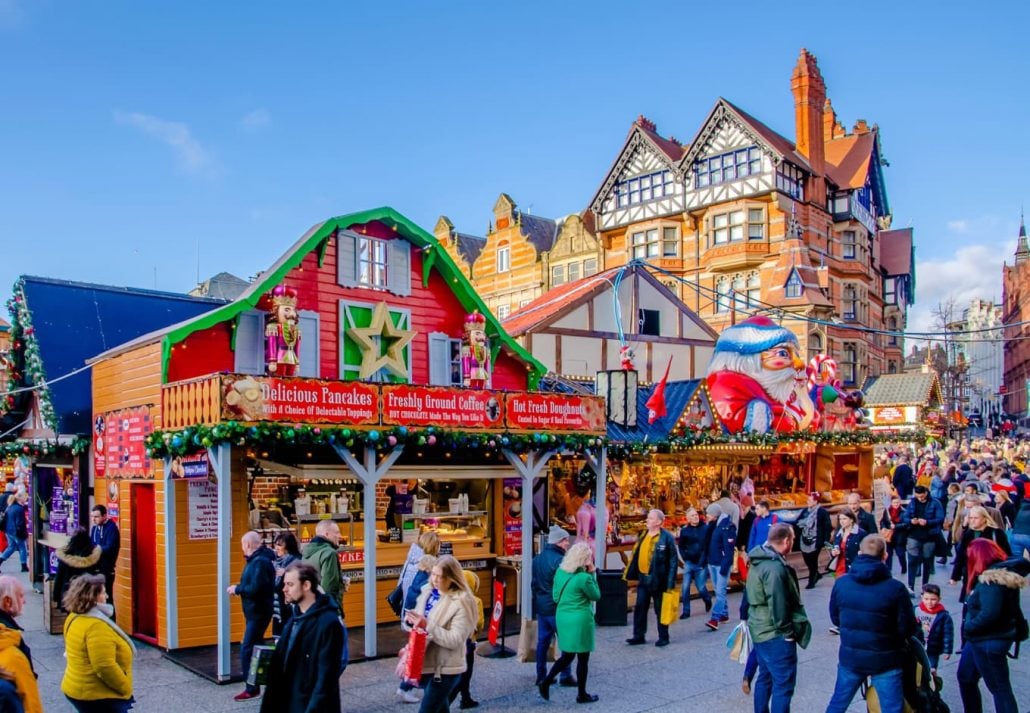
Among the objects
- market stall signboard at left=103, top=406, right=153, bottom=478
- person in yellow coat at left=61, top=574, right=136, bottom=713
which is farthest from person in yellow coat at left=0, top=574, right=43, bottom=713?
market stall signboard at left=103, top=406, right=153, bottom=478

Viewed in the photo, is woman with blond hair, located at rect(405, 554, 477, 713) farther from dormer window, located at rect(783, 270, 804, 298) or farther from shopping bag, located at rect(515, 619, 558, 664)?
dormer window, located at rect(783, 270, 804, 298)

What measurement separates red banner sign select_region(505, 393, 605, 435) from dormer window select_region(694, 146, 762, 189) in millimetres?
29952

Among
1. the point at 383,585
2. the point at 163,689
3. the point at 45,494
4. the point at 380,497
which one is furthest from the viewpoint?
the point at 45,494

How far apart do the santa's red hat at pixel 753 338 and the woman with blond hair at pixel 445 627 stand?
14408 mm

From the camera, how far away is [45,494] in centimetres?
1738

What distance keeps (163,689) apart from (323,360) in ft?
18.3

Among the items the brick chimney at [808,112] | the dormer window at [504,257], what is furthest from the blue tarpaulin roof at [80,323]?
the brick chimney at [808,112]

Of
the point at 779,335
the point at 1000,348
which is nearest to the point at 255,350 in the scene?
the point at 779,335

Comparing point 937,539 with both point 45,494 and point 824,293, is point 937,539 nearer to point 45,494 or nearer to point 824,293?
point 45,494

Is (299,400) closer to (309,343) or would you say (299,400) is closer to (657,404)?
(309,343)

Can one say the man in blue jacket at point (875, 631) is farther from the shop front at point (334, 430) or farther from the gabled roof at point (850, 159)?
the gabled roof at point (850, 159)

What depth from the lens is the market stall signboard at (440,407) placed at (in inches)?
458

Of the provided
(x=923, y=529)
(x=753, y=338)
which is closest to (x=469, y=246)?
(x=753, y=338)

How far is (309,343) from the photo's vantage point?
13.9m
